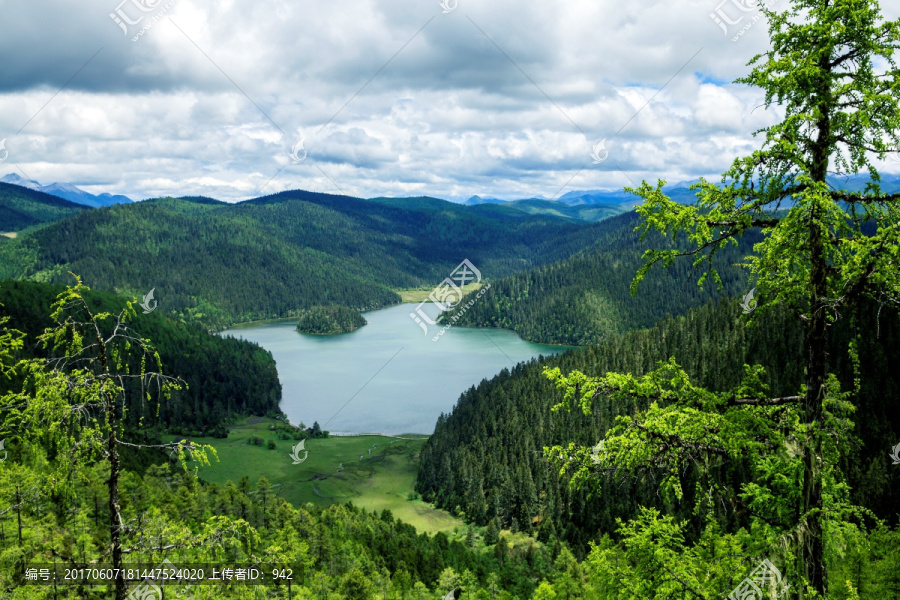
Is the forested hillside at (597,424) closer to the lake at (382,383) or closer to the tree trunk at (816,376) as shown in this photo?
the lake at (382,383)

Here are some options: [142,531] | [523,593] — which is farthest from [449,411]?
[142,531]

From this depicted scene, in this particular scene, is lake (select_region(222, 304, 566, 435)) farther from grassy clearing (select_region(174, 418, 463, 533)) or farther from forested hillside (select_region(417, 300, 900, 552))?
forested hillside (select_region(417, 300, 900, 552))

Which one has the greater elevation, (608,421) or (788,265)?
(788,265)

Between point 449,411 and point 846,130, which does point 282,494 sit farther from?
point 846,130

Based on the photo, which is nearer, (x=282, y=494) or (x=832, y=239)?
(x=832, y=239)

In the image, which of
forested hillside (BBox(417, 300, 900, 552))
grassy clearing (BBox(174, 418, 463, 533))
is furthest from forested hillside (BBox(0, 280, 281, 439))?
forested hillside (BBox(417, 300, 900, 552))

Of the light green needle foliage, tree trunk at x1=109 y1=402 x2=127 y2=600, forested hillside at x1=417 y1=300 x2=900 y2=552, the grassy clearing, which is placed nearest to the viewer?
the light green needle foliage

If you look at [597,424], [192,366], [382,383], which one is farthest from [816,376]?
[192,366]

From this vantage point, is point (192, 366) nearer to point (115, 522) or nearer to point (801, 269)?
point (115, 522)
